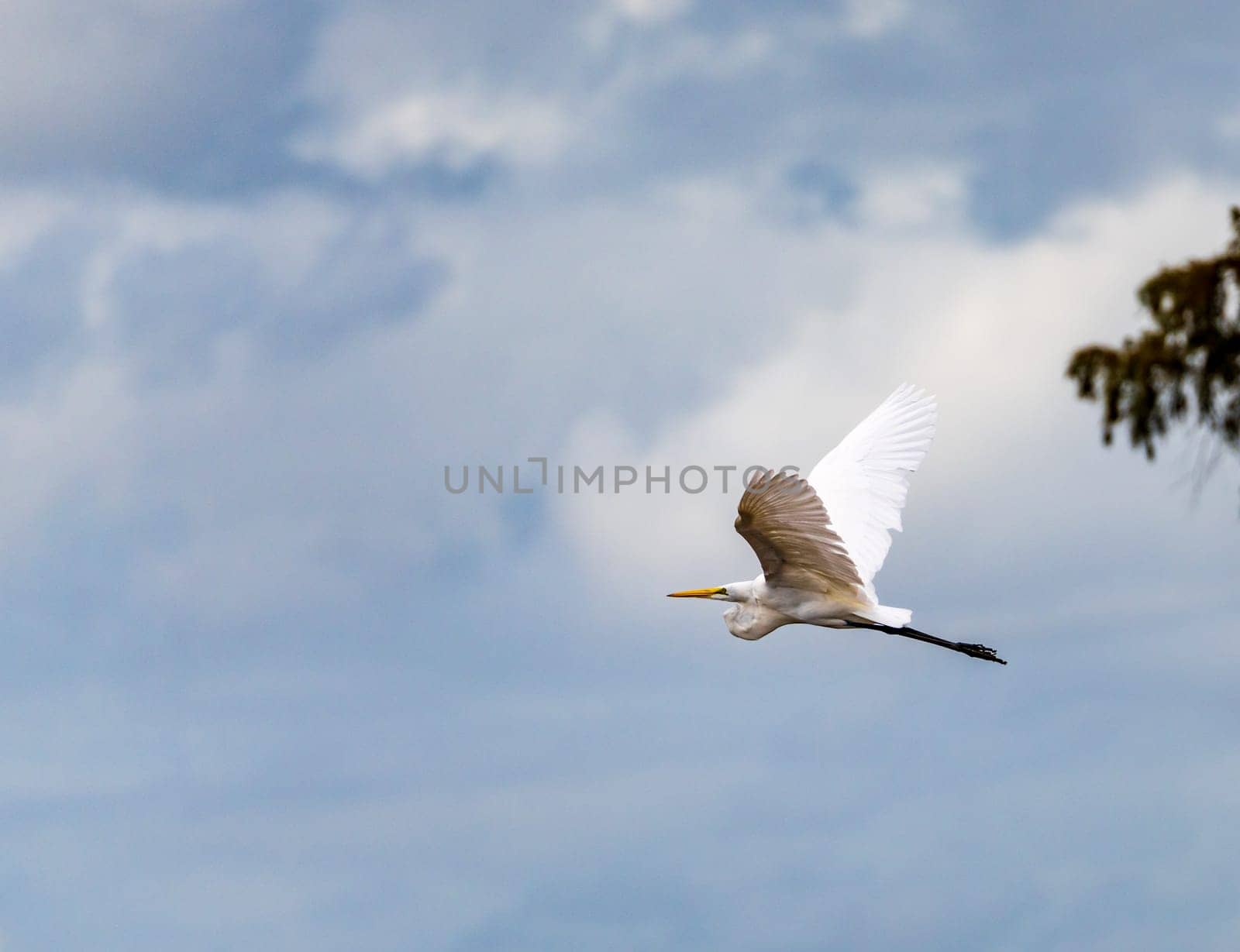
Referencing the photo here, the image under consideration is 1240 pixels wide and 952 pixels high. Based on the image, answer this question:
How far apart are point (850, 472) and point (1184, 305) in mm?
7113

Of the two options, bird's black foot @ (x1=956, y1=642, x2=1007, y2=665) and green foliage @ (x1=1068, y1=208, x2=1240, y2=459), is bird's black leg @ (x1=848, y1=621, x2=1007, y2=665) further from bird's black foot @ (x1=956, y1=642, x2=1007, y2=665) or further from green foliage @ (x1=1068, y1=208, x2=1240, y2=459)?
green foliage @ (x1=1068, y1=208, x2=1240, y2=459)

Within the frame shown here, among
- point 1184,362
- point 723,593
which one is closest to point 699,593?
point 723,593

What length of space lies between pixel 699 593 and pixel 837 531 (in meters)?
2.13

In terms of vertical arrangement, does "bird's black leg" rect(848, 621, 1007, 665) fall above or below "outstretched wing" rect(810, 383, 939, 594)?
below

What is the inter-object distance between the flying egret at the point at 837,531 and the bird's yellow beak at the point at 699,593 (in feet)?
0.05

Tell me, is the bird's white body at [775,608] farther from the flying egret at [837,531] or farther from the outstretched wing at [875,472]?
the outstretched wing at [875,472]

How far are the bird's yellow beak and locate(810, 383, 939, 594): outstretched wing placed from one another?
187 centimetres

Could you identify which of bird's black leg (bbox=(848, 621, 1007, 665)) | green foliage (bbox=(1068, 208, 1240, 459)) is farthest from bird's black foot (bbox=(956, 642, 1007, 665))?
green foliage (bbox=(1068, 208, 1240, 459))

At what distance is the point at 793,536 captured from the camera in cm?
1783

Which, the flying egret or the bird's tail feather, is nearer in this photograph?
the flying egret

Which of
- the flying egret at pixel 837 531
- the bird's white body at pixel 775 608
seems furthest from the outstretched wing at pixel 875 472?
the bird's white body at pixel 775 608

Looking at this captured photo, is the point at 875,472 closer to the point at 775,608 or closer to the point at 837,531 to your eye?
the point at 837,531

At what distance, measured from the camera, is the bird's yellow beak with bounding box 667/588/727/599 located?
20.9 meters

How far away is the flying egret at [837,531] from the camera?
17219 mm
